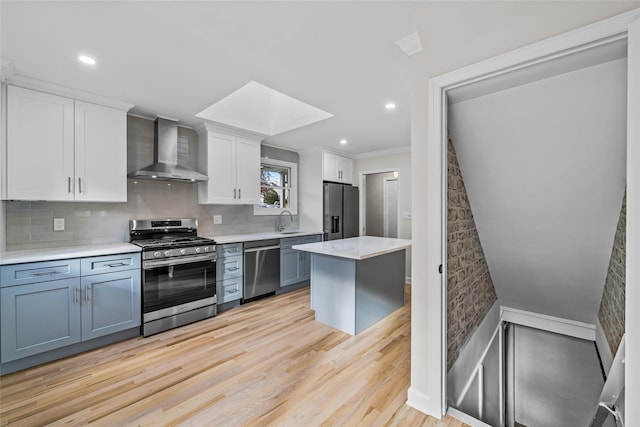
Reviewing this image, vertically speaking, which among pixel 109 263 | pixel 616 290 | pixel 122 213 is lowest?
pixel 616 290

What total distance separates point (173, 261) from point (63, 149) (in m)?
1.43

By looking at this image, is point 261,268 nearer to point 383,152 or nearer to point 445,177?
point 445,177

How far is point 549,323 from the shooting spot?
2973 millimetres

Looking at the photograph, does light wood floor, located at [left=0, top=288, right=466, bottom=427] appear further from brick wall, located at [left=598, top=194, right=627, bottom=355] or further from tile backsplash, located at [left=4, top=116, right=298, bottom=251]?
brick wall, located at [left=598, top=194, right=627, bottom=355]

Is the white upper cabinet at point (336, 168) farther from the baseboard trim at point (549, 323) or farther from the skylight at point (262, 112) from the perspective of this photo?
the baseboard trim at point (549, 323)

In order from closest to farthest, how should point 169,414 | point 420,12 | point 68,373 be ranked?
point 420,12
point 169,414
point 68,373

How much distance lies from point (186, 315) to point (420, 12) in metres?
3.40

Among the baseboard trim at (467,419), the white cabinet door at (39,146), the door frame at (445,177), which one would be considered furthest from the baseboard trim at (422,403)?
the white cabinet door at (39,146)

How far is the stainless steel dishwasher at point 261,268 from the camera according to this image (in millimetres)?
3584

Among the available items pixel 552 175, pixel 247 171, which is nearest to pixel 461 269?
pixel 552 175

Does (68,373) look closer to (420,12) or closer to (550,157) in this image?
(420,12)

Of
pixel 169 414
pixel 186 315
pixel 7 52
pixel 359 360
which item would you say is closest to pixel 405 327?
pixel 359 360

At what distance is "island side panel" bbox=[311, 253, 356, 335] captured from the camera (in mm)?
2736

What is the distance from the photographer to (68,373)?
212 cm
